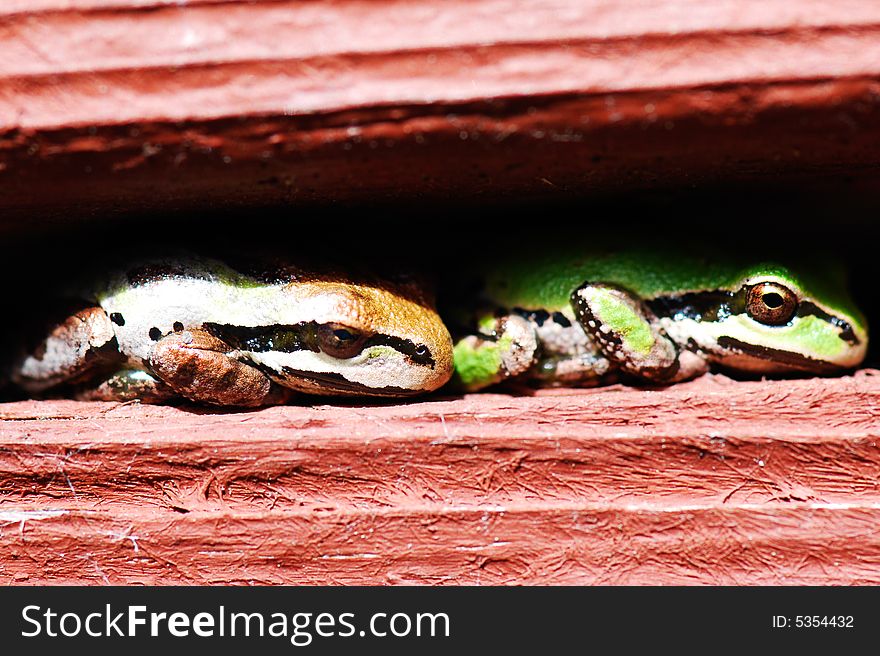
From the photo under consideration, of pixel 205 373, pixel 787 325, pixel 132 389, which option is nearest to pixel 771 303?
pixel 787 325

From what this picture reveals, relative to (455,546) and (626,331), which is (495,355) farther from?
(455,546)

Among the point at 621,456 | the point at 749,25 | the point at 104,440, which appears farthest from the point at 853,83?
the point at 104,440

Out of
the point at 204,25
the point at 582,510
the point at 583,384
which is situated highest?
the point at 204,25

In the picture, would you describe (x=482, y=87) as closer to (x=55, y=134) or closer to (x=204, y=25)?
(x=204, y=25)

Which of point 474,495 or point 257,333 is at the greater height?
point 257,333

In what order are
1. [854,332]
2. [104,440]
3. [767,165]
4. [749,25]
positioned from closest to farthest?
[749,25], [767,165], [104,440], [854,332]

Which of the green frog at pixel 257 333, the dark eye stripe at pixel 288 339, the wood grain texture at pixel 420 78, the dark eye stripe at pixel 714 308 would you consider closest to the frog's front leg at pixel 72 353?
the green frog at pixel 257 333

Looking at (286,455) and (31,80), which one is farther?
(286,455)

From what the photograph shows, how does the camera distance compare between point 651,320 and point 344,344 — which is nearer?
point 344,344
